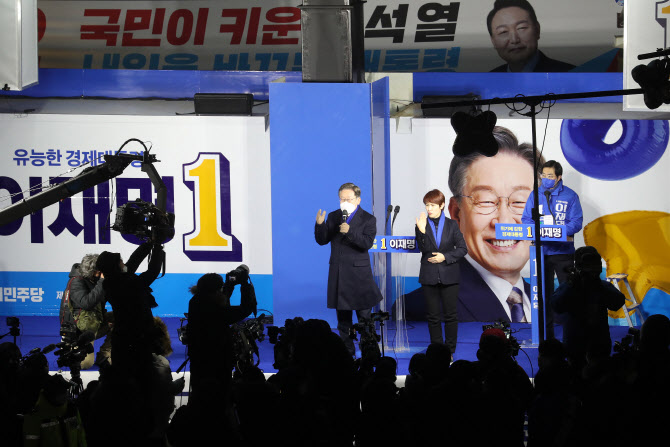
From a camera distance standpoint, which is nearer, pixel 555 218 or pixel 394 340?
pixel 394 340

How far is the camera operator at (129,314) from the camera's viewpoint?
15.7 feet

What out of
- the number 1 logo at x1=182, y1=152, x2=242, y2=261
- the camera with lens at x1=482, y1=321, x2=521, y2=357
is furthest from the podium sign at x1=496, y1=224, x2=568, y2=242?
the number 1 logo at x1=182, y1=152, x2=242, y2=261

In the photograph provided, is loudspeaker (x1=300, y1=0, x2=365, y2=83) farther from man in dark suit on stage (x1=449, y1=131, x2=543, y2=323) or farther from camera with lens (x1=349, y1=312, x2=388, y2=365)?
camera with lens (x1=349, y1=312, x2=388, y2=365)

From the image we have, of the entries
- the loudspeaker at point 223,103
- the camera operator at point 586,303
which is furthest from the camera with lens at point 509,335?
the loudspeaker at point 223,103

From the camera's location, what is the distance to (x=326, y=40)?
850cm

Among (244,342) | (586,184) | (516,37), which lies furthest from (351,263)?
(516,37)

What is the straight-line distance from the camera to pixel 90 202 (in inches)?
391

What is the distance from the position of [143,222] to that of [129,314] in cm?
69

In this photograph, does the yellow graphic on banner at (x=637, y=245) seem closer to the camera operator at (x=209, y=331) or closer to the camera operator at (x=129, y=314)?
the camera operator at (x=209, y=331)

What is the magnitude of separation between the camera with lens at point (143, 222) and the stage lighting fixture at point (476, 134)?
99.0 inches

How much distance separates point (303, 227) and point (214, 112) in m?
2.12

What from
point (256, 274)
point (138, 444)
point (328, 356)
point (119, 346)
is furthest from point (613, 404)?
point (256, 274)

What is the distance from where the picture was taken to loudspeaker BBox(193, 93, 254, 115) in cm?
970

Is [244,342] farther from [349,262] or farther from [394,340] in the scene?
[394,340]
